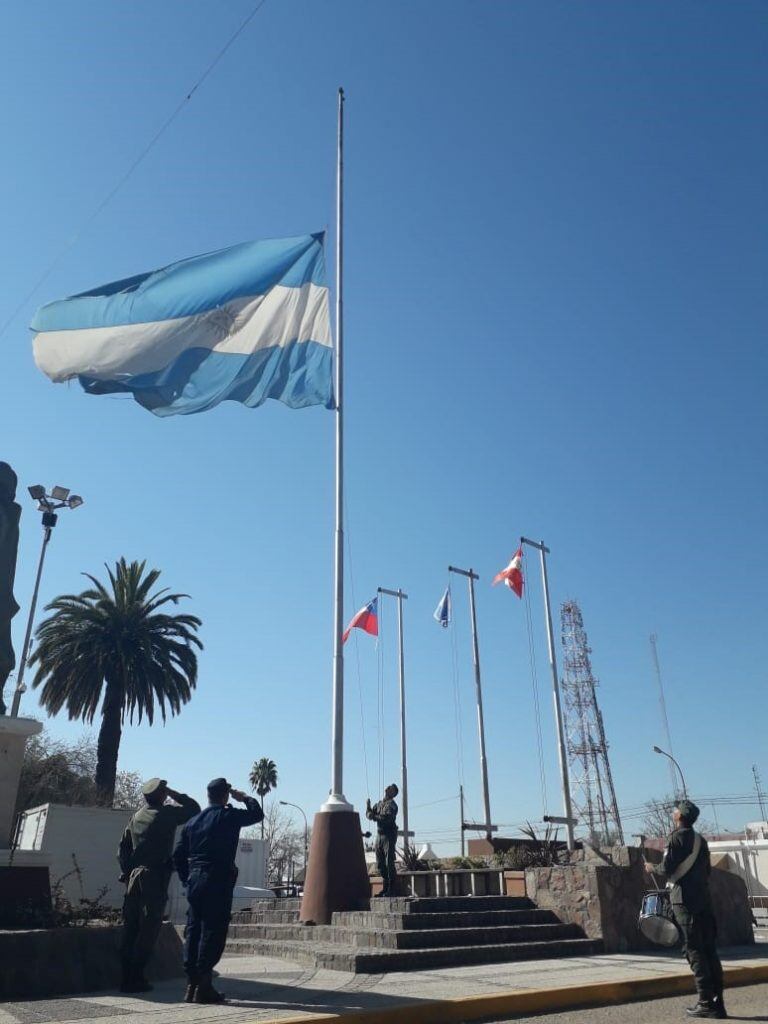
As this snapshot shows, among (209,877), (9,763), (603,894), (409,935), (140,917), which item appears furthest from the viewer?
(603,894)

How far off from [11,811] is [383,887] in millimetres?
6180

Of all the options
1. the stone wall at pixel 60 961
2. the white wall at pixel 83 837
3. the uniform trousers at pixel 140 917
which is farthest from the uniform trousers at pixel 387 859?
the white wall at pixel 83 837

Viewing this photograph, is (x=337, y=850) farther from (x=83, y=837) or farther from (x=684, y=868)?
(x=83, y=837)

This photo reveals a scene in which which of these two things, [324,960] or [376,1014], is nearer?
[376,1014]

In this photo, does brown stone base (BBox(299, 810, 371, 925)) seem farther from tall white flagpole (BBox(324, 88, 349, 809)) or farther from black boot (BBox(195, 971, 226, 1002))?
black boot (BBox(195, 971, 226, 1002))

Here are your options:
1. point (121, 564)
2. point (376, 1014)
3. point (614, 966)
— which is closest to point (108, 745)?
point (121, 564)

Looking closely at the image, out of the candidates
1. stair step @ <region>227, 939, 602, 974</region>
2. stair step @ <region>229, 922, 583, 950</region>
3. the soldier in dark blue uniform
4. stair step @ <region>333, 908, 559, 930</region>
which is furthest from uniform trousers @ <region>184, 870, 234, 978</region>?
stair step @ <region>333, 908, 559, 930</region>

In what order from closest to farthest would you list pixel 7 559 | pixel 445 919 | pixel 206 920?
pixel 206 920, pixel 445 919, pixel 7 559

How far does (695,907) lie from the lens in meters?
6.57

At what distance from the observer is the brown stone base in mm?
11141

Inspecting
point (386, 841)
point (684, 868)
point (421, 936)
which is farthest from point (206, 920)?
point (386, 841)

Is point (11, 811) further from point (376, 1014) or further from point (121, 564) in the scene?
point (121, 564)

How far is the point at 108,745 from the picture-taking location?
3152 cm

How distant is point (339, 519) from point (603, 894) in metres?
6.59
